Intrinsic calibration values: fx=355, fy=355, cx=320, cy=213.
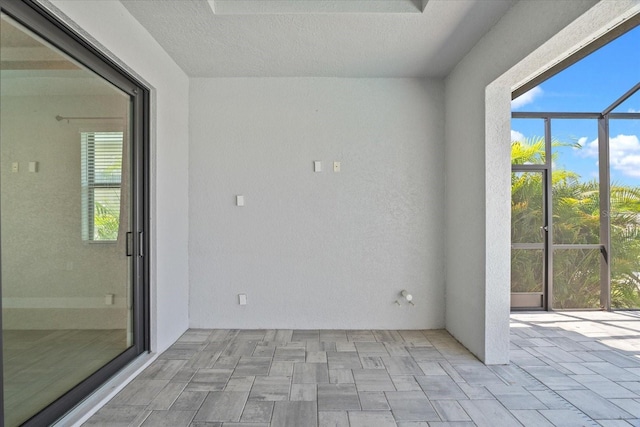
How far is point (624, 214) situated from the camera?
431 centimetres

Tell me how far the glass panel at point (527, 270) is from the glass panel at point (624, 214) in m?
0.84

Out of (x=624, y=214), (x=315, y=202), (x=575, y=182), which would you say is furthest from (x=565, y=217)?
(x=315, y=202)

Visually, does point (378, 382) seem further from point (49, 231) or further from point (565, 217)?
point (565, 217)

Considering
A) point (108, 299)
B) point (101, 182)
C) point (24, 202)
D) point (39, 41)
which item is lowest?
point (108, 299)

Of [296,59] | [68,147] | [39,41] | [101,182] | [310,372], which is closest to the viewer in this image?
[39,41]

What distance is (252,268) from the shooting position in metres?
3.69

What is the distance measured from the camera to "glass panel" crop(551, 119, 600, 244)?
14.5 feet

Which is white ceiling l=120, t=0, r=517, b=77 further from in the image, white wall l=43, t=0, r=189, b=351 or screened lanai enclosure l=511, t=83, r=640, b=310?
screened lanai enclosure l=511, t=83, r=640, b=310

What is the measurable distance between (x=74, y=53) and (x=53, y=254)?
3.89 feet

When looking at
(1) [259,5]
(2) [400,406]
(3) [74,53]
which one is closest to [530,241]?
(2) [400,406]

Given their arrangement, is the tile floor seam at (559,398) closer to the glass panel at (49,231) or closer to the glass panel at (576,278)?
the glass panel at (576,278)

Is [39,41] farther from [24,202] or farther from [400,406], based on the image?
[400,406]

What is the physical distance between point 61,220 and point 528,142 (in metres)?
4.88

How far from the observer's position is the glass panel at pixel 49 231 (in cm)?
166
